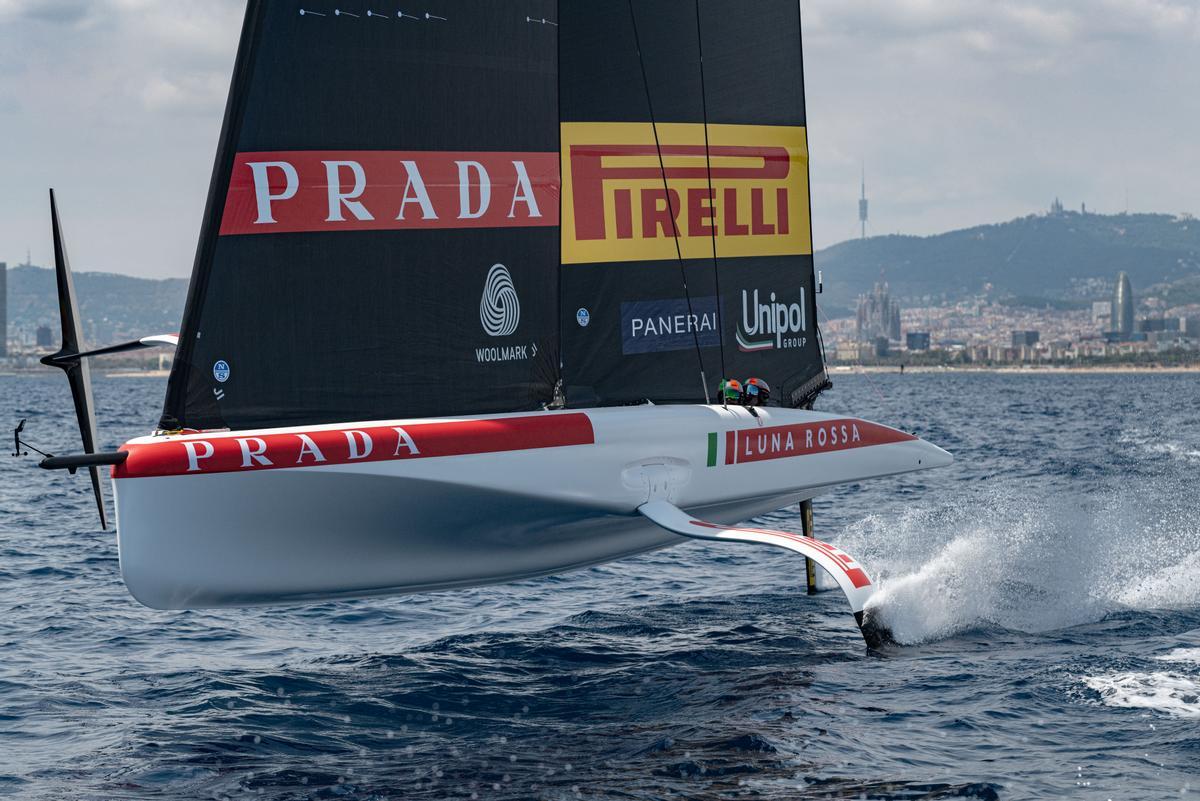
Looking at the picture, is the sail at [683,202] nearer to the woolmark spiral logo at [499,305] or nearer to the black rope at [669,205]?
the black rope at [669,205]

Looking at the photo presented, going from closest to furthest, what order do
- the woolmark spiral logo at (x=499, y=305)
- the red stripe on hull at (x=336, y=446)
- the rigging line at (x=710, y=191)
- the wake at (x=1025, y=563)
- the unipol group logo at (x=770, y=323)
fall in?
the red stripe on hull at (x=336, y=446) < the woolmark spiral logo at (x=499, y=305) < the wake at (x=1025, y=563) < the rigging line at (x=710, y=191) < the unipol group logo at (x=770, y=323)

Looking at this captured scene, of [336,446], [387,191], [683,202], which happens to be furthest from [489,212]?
[683,202]

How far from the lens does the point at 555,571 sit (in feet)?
31.7

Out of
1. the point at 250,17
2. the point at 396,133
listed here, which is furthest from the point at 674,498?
the point at 250,17

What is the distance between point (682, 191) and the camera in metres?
10.7

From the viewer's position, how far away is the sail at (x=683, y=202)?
1016cm

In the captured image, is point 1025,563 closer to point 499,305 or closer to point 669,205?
point 669,205

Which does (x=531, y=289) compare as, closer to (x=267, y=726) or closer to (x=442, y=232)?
(x=442, y=232)

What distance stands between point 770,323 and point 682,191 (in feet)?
4.79

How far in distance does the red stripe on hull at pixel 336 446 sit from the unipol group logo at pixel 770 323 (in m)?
2.91

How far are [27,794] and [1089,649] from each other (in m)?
6.50

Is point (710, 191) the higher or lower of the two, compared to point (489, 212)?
higher

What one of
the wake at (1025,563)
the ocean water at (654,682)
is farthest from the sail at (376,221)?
the wake at (1025,563)

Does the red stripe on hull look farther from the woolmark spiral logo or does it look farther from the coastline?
A: the coastline
